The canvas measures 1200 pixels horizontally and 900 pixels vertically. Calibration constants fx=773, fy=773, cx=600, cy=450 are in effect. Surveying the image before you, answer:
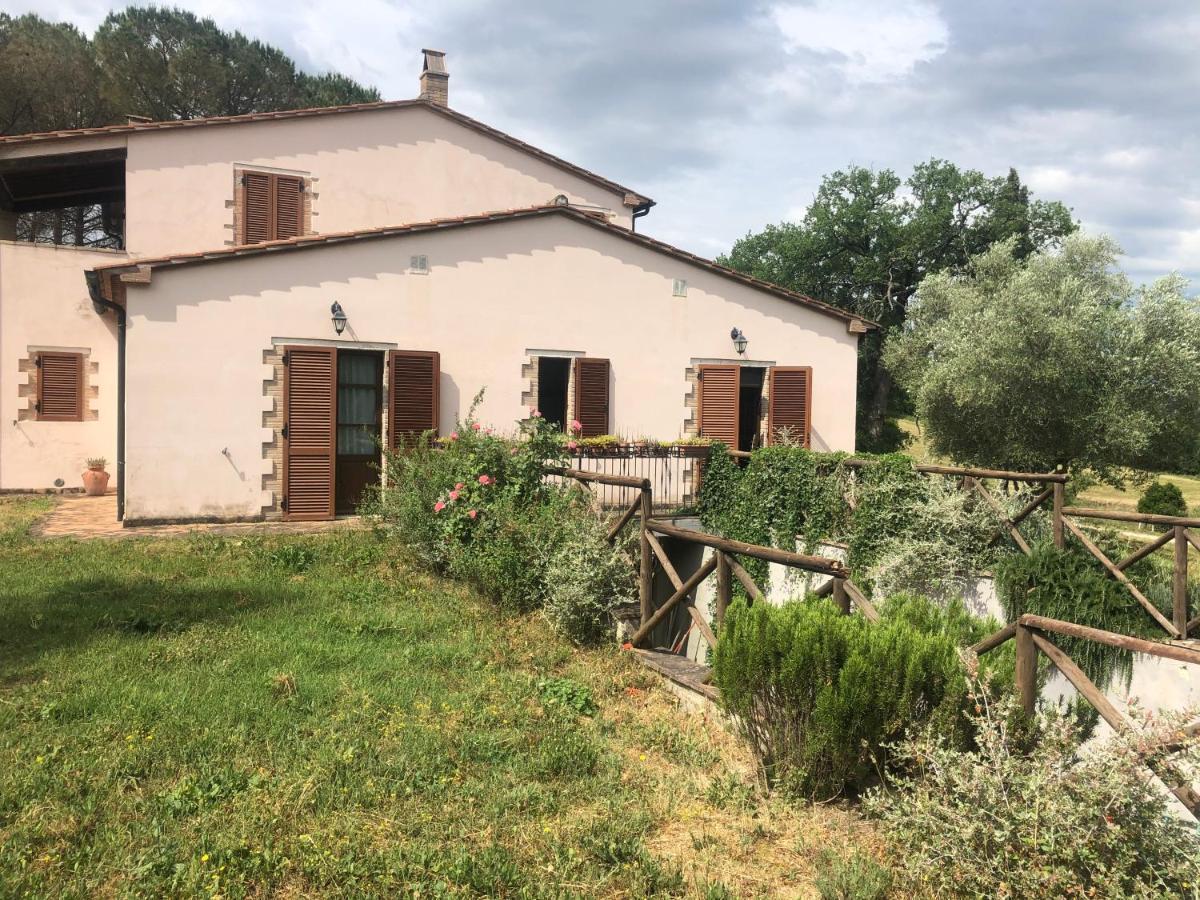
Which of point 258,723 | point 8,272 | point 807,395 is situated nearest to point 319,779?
point 258,723

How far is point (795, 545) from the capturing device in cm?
1013

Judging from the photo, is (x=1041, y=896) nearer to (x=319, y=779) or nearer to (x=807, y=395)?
(x=319, y=779)

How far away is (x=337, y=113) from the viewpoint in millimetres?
14438

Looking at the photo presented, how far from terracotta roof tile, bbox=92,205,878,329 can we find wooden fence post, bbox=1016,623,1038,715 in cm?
982

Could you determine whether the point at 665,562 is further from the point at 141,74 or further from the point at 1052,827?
the point at 141,74

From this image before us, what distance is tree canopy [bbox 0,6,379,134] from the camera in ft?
68.9

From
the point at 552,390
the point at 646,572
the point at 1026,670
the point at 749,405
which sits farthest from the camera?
the point at 749,405

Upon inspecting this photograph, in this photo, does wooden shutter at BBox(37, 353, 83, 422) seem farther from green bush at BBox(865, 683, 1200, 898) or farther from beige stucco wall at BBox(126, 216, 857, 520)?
green bush at BBox(865, 683, 1200, 898)

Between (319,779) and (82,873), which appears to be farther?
(319,779)

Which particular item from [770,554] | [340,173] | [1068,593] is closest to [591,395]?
[340,173]

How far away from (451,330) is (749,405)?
20.0 ft

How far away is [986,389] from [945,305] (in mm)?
9849

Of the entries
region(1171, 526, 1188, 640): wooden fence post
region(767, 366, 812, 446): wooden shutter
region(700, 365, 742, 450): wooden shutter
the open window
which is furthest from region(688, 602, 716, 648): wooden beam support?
the open window

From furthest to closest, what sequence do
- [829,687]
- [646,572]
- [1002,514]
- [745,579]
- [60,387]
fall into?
1. [60,387]
2. [1002,514]
3. [646,572]
4. [745,579]
5. [829,687]
